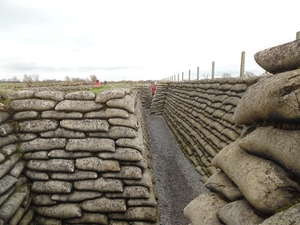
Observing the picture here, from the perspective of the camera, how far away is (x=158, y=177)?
19.2 feet

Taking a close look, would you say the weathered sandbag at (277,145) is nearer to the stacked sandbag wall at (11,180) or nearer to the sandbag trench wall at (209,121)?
the sandbag trench wall at (209,121)

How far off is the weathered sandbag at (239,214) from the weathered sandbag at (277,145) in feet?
1.17

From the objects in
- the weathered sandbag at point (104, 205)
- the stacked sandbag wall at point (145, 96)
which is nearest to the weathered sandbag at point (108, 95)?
the weathered sandbag at point (104, 205)

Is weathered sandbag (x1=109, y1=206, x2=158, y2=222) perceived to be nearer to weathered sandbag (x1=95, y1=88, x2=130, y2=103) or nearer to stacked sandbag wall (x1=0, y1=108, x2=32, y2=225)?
stacked sandbag wall (x1=0, y1=108, x2=32, y2=225)

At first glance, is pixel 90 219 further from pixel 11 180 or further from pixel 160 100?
pixel 160 100

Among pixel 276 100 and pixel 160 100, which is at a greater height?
pixel 276 100

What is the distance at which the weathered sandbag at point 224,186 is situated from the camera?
1.73 metres

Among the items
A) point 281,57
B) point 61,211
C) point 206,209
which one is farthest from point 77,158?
point 281,57

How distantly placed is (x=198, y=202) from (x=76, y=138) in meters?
2.44

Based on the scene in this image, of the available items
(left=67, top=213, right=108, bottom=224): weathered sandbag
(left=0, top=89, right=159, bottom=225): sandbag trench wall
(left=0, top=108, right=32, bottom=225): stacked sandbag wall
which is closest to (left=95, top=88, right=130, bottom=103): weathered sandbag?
(left=0, top=89, right=159, bottom=225): sandbag trench wall

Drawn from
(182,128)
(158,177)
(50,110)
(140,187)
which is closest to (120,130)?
(140,187)

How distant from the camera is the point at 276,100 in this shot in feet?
4.51

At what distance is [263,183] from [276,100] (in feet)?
1.67

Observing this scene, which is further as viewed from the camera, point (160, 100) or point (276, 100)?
point (160, 100)
